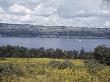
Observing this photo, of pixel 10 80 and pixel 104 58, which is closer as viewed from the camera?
pixel 10 80

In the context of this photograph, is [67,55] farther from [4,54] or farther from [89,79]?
[89,79]

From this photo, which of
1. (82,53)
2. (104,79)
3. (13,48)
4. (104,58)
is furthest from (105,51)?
(104,79)

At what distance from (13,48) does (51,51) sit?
1704 cm

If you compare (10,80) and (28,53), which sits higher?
(10,80)

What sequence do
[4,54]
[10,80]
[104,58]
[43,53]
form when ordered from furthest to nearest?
[43,53] < [4,54] < [104,58] < [10,80]

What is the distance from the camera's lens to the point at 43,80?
13.3 metres

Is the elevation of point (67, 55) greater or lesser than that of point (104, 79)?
lesser

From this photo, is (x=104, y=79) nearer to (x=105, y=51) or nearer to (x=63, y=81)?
(x=63, y=81)

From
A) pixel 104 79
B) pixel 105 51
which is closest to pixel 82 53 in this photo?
pixel 105 51

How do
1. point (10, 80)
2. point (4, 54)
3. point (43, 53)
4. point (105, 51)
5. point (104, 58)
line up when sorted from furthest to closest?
point (43, 53), point (4, 54), point (105, 51), point (104, 58), point (10, 80)

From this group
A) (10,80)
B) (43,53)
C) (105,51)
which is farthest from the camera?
(43,53)

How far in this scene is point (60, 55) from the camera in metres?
141

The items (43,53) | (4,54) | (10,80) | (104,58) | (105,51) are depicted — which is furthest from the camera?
(43,53)

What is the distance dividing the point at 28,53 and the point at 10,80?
412 feet
